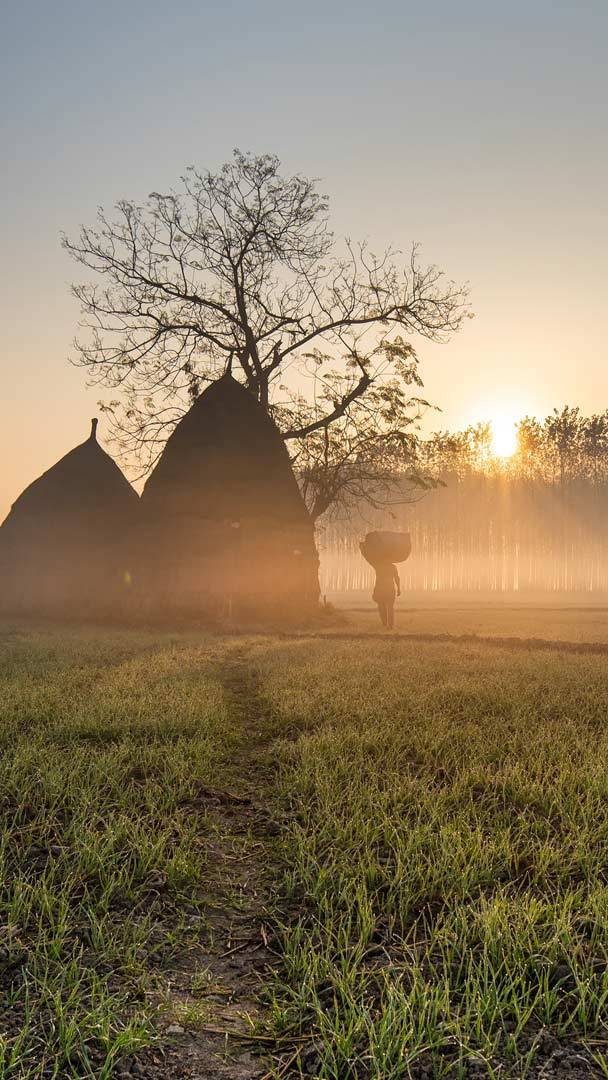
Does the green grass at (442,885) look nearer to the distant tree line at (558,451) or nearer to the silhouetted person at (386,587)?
the silhouetted person at (386,587)

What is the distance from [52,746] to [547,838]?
380 cm

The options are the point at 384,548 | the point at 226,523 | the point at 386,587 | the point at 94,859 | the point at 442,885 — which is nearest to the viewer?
the point at 442,885

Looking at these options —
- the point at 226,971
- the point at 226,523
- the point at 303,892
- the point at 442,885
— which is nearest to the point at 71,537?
the point at 226,523

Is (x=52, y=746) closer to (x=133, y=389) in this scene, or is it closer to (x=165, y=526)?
(x=165, y=526)

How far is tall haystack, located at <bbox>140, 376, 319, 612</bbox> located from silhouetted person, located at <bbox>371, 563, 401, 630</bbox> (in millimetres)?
5540

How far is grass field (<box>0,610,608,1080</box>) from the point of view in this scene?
2.23 metres

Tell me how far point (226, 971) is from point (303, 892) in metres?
0.72

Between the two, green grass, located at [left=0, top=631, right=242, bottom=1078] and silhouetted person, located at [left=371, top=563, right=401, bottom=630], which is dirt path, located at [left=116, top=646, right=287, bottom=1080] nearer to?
green grass, located at [left=0, top=631, right=242, bottom=1078]

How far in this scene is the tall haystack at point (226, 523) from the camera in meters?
26.2

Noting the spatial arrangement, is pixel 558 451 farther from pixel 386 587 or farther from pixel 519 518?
pixel 386 587

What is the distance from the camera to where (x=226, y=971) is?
109 inches

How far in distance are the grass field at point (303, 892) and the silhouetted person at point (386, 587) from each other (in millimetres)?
13212

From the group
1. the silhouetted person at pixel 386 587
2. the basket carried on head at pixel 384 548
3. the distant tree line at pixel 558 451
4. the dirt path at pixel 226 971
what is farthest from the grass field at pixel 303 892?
the distant tree line at pixel 558 451

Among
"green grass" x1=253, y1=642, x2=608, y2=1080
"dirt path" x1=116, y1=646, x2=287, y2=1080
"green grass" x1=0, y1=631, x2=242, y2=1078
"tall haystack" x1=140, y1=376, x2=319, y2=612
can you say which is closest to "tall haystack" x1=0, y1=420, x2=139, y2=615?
"tall haystack" x1=140, y1=376, x2=319, y2=612
